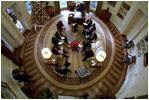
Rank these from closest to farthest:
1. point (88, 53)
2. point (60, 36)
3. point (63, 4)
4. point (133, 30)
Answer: point (88, 53) → point (133, 30) → point (60, 36) → point (63, 4)

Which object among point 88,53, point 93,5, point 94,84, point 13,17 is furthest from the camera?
point 93,5

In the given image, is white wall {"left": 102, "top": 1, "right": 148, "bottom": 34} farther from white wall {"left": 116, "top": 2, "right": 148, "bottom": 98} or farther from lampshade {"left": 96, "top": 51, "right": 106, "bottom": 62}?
lampshade {"left": 96, "top": 51, "right": 106, "bottom": 62}

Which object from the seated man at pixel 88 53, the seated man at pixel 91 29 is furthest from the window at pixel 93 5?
the seated man at pixel 88 53

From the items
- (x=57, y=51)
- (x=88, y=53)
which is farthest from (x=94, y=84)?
(x=57, y=51)

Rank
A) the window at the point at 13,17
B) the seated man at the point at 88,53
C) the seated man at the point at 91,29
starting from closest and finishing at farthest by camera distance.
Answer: the seated man at the point at 88,53 < the window at the point at 13,17 < the seated man at the point at 91,29

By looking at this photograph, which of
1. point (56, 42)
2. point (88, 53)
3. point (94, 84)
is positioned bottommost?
point (94, 84)

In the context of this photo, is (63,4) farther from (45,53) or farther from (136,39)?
(136,39)

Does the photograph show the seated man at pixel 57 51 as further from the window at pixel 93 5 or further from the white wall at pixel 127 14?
the window at pixel 93 5

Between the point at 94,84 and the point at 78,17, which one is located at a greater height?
the point at 78,17

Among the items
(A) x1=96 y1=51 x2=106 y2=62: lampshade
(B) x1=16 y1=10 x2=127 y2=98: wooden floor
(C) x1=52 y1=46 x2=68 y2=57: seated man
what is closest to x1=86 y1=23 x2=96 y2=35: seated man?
(B) x1=16 y1=10 x2=127 y2=98: wooden floor

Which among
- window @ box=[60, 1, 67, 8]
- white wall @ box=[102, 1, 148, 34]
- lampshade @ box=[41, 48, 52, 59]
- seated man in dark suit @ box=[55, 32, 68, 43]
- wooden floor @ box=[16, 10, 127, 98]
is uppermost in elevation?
window @ box=[60, 1, 67, 8]

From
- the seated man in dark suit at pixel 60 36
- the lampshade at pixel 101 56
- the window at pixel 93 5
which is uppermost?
the window at pixel 93 5

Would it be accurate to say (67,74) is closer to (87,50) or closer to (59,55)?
(59,55)

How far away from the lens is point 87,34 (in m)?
7.26
